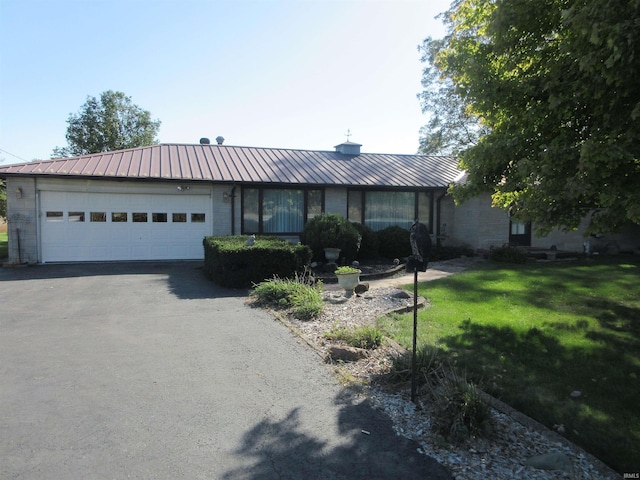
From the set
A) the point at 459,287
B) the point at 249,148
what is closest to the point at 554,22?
the point at 459,287

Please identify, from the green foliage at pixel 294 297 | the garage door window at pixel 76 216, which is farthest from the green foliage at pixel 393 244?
the garage door window at pixel 76 216

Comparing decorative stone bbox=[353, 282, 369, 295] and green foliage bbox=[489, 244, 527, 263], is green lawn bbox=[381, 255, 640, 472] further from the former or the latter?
green foliage bbox=[489, 244, 527, 263]

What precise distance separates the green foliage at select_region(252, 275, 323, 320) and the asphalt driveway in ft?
1.87

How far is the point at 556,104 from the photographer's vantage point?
4.39 meters

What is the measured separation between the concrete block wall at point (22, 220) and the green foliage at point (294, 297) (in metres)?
8.89

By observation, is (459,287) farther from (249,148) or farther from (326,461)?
(249,148)

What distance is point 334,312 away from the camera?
771 centimetres

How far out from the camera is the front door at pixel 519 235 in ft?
55.0

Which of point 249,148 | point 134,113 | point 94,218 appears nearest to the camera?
point 94,218

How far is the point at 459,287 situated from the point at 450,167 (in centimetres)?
1114

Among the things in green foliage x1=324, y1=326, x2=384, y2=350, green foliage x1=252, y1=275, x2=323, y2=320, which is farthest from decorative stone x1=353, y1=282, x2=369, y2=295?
green foliage x1=324, y1=326, x2=384, y2=350

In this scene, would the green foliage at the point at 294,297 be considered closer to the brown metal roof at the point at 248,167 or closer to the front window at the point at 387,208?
the brown metal roof at the point at 248,167

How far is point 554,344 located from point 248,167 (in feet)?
41.0

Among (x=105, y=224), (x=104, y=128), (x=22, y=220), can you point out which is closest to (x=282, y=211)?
(x=105, y=224)
